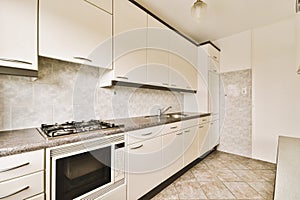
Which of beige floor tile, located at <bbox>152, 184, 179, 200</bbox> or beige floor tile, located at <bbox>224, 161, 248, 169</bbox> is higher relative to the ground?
beige floor tile, located at <bbox>224, 161, 248, 169</bbox>

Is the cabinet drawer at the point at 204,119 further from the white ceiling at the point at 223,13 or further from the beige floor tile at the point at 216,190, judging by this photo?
the white ceiling at the point at 223,13

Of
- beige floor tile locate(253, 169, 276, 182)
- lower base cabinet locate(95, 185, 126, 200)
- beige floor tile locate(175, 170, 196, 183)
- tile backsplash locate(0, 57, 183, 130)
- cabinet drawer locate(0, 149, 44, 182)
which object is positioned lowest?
beige floor tile locate(175, 170, 196, 183)

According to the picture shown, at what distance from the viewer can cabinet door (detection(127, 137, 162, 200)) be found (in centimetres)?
154

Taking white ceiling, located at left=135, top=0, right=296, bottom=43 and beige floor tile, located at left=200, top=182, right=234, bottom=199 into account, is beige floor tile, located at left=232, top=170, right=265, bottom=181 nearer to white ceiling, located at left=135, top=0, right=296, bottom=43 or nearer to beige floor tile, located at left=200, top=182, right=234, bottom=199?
beige floor tile, located at left=200, top=182, right=234, bottom=199

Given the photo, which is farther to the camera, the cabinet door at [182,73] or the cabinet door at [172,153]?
the cabinet door at [182,73]

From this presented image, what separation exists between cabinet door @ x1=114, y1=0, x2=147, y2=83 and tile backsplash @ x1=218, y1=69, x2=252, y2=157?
2175mm

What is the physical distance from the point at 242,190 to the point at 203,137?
1032 mm

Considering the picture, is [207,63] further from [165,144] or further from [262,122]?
[165,144]

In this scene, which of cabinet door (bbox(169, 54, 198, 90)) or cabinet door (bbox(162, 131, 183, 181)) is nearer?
cabinet door (bbox(162, 131, 183, 181))

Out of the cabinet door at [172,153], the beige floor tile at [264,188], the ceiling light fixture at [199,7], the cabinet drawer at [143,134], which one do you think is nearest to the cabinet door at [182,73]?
the ceiling light fixture at [199,7]

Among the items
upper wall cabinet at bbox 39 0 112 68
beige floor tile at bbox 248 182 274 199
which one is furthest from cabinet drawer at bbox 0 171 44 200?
beige floor tile at bbox 248 182 274 199

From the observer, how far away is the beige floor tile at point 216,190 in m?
1.88

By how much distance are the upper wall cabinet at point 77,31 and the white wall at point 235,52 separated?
107 inches

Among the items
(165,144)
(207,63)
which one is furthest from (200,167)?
(207,63)
